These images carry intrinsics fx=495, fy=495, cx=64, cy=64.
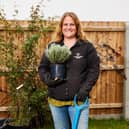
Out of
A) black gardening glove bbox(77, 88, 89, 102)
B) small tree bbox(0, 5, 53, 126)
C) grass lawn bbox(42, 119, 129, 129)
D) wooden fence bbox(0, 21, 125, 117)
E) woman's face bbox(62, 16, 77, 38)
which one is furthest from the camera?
wooden fence bbox(0, 21, 125, 117)

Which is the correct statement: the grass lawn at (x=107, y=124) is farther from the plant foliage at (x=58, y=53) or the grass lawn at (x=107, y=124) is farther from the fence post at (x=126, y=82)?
the plant foliage at (x=58, y=53)

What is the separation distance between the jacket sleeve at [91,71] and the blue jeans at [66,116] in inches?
10.0

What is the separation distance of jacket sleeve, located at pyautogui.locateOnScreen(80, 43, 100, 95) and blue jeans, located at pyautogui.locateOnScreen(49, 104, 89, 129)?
25 centimetres

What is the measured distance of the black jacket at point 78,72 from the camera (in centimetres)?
525

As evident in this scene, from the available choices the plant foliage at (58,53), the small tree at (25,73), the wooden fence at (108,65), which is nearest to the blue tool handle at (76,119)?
the plant foliage at (58,53)

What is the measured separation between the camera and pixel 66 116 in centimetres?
542

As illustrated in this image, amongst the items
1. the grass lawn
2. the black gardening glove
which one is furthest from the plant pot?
the grass lawn

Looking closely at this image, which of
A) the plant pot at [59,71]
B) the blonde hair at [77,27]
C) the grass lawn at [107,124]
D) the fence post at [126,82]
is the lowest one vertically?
the grass lawn at [107,124]

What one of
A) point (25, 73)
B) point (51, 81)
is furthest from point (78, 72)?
point (25, 73)

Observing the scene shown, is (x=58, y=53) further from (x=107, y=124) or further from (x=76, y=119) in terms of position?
(x=107, y=124)

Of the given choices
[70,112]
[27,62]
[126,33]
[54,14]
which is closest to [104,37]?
[126,33]

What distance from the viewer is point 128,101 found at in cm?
901

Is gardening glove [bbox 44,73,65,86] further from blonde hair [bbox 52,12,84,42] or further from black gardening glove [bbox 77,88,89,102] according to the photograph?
blonde hair [bbox 52,12,84,42]

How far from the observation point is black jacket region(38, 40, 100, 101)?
17.2ft
